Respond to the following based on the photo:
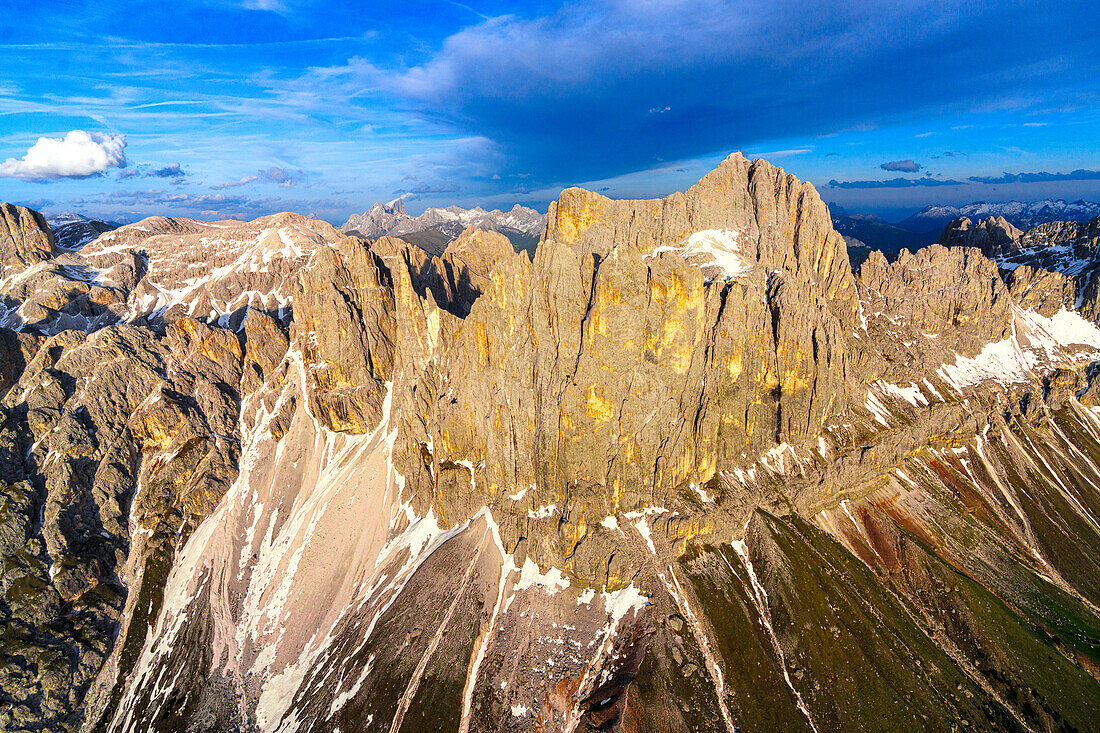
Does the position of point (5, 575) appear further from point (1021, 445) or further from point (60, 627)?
point (1021, 445)

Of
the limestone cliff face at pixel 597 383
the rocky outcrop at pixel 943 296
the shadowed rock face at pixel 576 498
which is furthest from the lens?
the rocky outcrop at pixel 943 296

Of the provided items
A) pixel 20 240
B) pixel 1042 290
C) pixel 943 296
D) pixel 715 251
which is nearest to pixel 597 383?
pixel 715 251

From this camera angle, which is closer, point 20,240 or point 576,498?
point 576,498

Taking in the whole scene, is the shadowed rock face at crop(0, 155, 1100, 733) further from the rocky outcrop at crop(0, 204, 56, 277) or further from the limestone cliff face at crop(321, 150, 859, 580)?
the rocky outcrop at crop(0, 204, 56, 277)

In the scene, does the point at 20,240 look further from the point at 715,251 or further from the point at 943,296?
the point at 943,296

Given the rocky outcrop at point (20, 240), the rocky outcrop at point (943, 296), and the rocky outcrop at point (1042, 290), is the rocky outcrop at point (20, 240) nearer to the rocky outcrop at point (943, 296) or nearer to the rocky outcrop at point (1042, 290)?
the rocky outcrop at point (943, 296)

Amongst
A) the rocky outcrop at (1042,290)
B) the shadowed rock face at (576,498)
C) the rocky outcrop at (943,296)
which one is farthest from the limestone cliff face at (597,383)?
the rocky outcrop at (1042,290)

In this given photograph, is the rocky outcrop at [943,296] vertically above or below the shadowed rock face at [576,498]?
above

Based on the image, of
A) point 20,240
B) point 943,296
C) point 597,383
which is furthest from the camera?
point 20,240

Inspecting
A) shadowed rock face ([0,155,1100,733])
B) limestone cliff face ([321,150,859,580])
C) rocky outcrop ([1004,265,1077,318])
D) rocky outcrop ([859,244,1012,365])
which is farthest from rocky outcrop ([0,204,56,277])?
rocky outcrop ([1004,265,1077,318])
